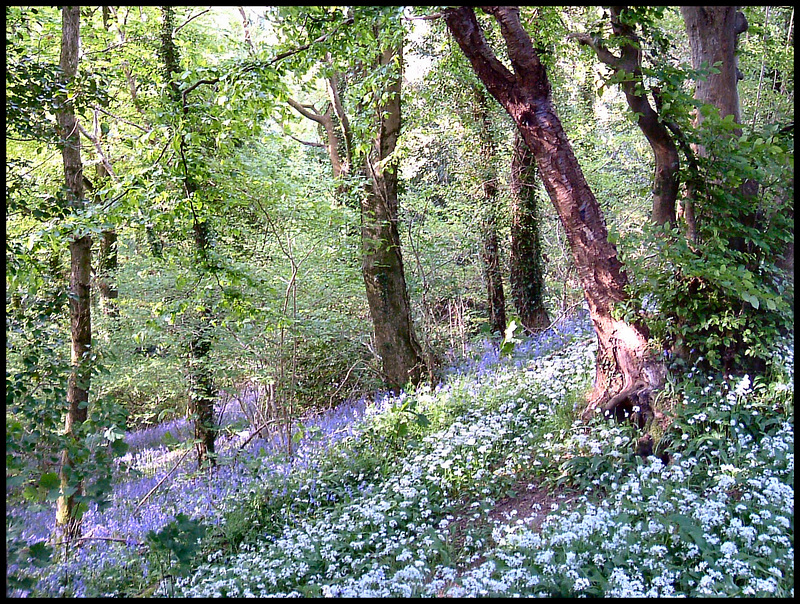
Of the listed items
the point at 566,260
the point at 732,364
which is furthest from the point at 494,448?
the point at 566,260

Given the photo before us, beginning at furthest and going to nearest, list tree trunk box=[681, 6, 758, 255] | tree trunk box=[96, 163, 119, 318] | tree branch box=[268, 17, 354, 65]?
1. tree trunk box=[96, 163, 119, 318]
2. tree branch box=[268, 17, 354, 65]
3. tree trunk box=[681, 6, 758, 255]

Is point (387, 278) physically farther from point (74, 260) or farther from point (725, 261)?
point (725, 261)

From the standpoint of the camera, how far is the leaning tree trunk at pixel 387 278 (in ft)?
27.1

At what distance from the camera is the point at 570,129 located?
10.2 metres

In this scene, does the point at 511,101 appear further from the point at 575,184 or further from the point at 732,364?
the point at 732,364

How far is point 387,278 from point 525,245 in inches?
116

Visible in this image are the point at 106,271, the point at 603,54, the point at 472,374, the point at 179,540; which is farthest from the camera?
the point at 106,271

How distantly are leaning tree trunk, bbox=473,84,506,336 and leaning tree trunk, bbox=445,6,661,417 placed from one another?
4634mm

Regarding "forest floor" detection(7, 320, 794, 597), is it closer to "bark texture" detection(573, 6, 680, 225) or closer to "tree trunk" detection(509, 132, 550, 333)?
"bark texture" detection(573, 6, 680, 225)

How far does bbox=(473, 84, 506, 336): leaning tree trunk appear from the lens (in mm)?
10234

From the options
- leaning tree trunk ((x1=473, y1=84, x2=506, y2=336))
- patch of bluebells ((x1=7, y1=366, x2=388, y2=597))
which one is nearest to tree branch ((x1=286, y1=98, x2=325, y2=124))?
leaning tree trunk ((x1=473, y1=84, x2=506, y2=336))

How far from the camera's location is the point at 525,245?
10055 millimetres

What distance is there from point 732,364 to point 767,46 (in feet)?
11.1

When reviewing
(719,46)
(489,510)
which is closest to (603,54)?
(719,46)
